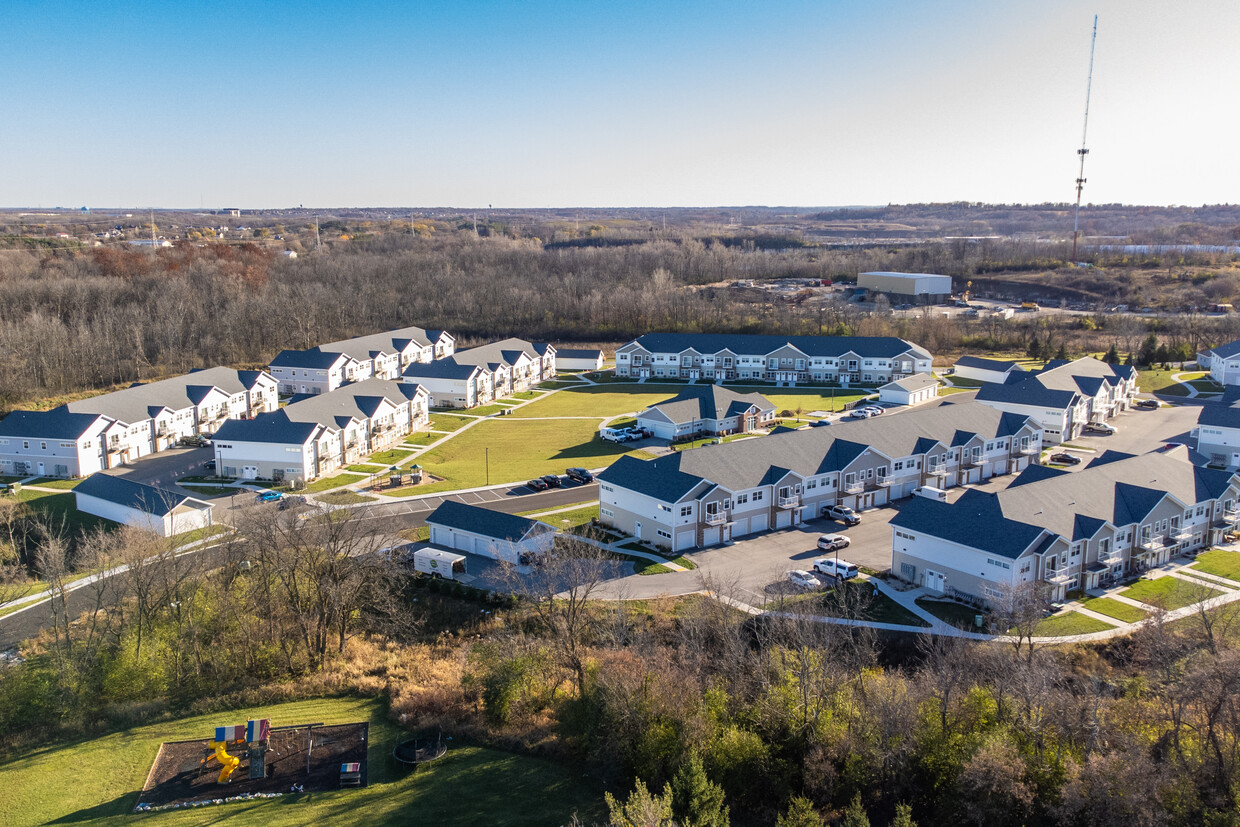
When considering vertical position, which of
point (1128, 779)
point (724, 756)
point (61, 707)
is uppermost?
point (1128, 779)

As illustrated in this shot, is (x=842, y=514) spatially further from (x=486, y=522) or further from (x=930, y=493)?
(x=486, y=522)

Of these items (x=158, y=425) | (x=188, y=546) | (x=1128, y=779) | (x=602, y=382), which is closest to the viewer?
(x=1128, y=779)

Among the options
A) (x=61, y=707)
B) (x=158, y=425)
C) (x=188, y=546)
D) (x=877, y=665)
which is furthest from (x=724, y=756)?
(x=158, y=425)

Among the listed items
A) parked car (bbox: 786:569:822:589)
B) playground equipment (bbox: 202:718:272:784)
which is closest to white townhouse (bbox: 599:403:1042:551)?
parked car (bbox: 786:569:822:589)

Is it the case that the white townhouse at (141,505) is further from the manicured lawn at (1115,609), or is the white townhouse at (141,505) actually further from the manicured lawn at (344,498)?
the manicured lawn at (1115,609)

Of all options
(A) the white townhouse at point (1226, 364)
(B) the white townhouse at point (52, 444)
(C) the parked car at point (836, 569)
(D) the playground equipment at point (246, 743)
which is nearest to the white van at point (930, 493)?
(C) the parked car at point (836, 569)

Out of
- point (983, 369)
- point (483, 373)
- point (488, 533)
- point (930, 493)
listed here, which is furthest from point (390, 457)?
point (983, 369)

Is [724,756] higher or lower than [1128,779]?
lower

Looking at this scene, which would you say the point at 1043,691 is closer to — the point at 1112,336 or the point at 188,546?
the point at 188,546
